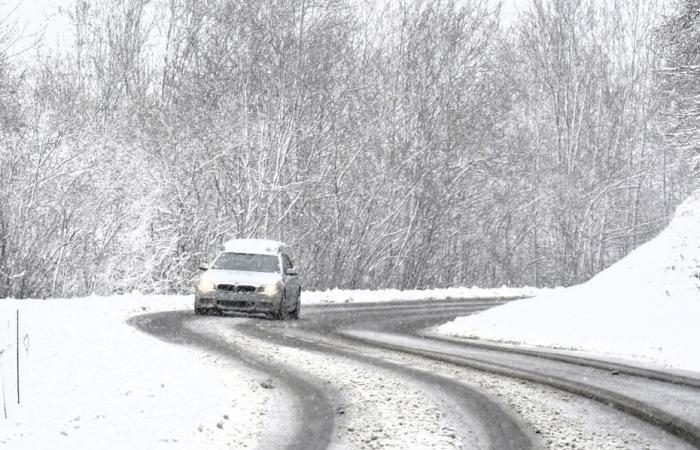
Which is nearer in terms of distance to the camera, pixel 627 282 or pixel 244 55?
pixel 627 282

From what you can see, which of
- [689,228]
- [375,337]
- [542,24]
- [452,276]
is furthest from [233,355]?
[542,24]

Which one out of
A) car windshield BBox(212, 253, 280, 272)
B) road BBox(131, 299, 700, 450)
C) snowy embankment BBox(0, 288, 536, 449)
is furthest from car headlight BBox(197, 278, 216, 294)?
snowy embankment BBox(0, 288, 536, 449)

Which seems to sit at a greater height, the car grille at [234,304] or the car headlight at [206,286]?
the car headlight at [206,286]

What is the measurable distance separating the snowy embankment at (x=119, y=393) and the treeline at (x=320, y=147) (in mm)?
10330

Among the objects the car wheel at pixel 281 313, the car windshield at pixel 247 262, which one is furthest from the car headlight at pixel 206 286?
the car wheel at pixel 281 313

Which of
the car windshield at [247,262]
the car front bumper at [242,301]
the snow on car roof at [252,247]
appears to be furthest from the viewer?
the snow on car roof at [252,247]

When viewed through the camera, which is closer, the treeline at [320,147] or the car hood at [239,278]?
the car hood at [239,278]

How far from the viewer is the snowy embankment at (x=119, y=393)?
8.47 meters

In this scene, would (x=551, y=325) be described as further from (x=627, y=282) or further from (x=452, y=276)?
(x=452, y=276)

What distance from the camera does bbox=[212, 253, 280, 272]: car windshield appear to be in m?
23.0

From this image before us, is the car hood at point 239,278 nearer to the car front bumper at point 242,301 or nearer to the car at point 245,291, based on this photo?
the car at point 245,291

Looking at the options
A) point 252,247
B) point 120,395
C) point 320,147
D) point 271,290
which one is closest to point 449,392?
point 120,395

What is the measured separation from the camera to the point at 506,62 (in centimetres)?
4850

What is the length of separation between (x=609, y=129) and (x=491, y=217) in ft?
36.1
